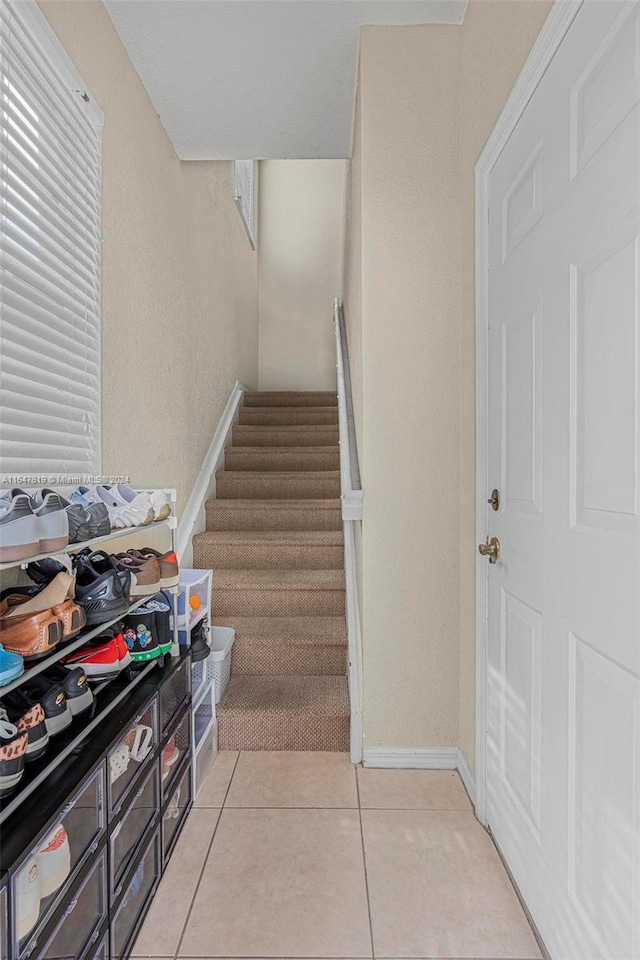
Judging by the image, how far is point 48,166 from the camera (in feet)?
4.60

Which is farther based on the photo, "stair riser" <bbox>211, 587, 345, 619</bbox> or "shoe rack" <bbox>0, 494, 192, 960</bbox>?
"stair riser" <bbox>211, 587, 345, 619</bbox>

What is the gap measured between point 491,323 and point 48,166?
1249mm

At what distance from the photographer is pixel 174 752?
1613 millimetres

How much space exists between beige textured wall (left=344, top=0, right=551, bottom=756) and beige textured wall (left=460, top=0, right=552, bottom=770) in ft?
0.05

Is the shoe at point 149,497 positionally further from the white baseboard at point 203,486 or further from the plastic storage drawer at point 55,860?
the white baseboard at point 203,486

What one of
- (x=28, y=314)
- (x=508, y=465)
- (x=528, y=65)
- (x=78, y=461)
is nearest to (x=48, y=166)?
(x=28, y=314)

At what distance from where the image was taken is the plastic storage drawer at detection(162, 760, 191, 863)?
4.95ft

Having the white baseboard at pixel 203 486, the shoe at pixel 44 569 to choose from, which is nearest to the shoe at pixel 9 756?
the shoe at pixel 44 569

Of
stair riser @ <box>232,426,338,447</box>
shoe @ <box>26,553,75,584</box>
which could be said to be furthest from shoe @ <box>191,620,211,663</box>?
stair riser @ <box>232,426,338,447</box>

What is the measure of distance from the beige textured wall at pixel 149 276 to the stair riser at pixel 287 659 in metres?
0.83

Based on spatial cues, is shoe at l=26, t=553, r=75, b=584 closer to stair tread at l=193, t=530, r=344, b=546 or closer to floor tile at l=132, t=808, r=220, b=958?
floor tile at l=132, t=808, r=220, b=958

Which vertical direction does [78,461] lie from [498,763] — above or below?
above

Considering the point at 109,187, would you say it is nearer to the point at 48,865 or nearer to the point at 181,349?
the point at 181,349

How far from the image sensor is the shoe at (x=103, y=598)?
48.6 inches
